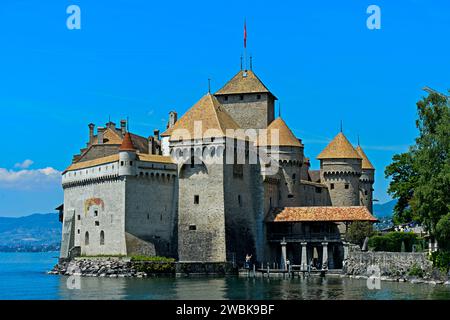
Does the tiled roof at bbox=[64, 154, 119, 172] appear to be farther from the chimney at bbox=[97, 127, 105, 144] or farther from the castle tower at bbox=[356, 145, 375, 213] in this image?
the castle tower at bbox=[356, 145, 375, 213]

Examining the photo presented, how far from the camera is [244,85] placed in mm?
76625

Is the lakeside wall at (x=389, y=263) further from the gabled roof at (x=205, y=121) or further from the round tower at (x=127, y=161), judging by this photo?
the round tower at (x=127, y=161)

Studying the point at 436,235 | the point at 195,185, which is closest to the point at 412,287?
the point at 436,235

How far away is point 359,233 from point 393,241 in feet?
11.6

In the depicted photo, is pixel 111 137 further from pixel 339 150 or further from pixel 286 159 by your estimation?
pixel 339 150

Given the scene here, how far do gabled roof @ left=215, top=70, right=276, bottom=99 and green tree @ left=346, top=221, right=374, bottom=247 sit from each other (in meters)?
17.6

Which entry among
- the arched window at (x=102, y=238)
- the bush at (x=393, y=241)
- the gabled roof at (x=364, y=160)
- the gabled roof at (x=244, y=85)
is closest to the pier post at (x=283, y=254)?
the bush at (x=393, y=241)

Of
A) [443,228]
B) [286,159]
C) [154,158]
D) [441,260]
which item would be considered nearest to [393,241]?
[441,260]

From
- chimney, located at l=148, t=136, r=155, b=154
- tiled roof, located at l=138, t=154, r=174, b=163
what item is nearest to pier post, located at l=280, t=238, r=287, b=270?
tiled roof, located at l=138, t=154, r=174, b=163

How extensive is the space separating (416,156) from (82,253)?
94.2 feet

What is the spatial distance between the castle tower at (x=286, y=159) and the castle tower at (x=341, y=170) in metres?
5.31

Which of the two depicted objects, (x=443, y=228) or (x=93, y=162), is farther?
(x=93, y=162)

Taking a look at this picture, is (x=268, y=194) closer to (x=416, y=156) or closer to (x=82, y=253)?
(x=82, y=253)
